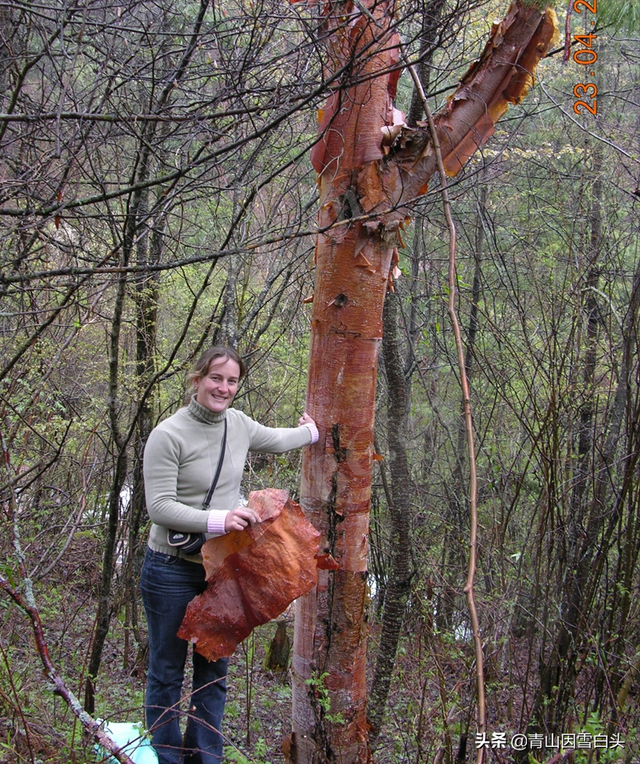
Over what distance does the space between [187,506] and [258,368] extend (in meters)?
4.47

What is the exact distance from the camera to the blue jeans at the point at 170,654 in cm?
263

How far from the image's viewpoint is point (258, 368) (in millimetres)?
6945

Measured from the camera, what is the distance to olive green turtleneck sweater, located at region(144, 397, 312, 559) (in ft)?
8.17

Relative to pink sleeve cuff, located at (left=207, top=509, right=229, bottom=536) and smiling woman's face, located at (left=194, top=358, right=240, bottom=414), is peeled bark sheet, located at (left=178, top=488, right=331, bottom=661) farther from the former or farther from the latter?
smiling woman's face, located at (left=194, top=358, right=240, bottom=414)

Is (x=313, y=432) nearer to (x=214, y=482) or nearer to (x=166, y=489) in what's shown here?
(x=214, y=482)

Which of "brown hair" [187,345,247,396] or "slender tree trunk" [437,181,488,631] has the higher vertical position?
"brown hair" [187,345,247,396]

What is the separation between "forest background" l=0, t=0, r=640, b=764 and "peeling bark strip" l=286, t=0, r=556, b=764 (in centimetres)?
23

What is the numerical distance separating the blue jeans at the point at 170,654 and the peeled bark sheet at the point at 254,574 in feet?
0.45

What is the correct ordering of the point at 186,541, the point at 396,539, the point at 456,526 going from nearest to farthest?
the point at 186,541 < the point at 396,539 < the point at 456,526

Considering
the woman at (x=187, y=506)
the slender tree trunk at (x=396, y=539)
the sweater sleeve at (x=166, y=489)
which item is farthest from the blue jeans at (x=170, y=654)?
the slender tree trunk at (x=396, y=539)

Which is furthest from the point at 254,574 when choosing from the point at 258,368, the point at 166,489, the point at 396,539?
the point at 258,368

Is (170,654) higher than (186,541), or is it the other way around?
(186,541)

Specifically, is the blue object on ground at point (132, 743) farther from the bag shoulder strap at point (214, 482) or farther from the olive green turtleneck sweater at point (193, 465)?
the bag shoulder strap at point (214, 482)

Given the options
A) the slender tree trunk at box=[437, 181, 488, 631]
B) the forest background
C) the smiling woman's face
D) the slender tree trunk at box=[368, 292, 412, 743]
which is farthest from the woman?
the slender tree trunk at box=[437, 181, 488, 631]
